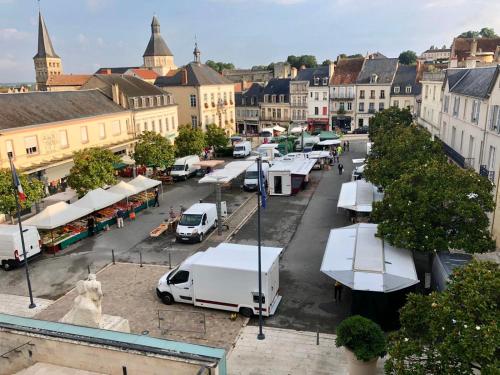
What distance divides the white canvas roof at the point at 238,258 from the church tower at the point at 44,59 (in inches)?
3436

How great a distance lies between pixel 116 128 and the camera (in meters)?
39.9

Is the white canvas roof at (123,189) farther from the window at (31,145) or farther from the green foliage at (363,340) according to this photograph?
the green foliage at (363,340)

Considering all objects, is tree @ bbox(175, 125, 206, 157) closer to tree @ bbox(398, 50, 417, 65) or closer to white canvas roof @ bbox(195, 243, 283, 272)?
white canvas roof @ bbox(195, 243, 283, 272)

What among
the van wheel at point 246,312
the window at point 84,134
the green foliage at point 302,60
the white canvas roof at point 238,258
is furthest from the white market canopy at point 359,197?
the green foliage at point 302,60

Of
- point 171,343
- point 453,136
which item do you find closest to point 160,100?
point 453,136

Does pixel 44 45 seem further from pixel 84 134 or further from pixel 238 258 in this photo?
pixel 238 258

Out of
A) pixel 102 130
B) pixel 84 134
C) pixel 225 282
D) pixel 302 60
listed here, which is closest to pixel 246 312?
pixel 225 282

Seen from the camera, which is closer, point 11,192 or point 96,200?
point 11,192

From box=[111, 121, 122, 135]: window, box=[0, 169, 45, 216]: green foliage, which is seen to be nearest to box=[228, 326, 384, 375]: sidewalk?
box=[0, 169, 45, 216]: green foliage

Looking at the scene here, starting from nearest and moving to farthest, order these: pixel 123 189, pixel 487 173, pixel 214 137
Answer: pixel 487 173, pixel 123 189, pixel 214 137

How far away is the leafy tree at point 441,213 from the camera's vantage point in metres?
15.1

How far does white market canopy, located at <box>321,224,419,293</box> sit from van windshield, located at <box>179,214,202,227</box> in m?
8.06

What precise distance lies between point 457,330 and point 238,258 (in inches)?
355

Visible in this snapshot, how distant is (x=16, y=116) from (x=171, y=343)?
28184 mm
